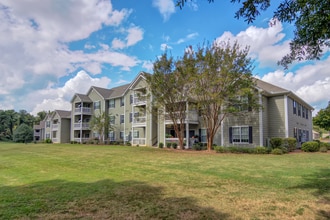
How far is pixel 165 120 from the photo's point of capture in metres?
27.4

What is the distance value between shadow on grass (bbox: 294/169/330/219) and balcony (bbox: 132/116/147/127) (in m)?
23.7

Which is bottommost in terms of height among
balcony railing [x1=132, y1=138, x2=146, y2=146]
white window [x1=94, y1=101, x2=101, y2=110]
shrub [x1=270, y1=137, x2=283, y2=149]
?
balcony railing [x1=132, y1=138, x2=146, y2=146]

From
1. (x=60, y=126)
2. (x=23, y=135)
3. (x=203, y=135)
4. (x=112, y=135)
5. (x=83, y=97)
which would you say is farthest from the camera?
(x=23, y=135)

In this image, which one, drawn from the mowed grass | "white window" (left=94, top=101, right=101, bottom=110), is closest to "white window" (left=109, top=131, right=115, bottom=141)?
"white window" (left=94, top=101, right=101, bottom=110)

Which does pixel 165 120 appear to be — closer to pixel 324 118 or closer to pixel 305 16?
pixel 305 16

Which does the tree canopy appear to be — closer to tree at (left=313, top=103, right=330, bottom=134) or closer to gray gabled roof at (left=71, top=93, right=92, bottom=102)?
gray gabled roof at (left=71, top=93, right=92, bottom=102)

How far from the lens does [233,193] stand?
6.55 metres

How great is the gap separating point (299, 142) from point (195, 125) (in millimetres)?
11497

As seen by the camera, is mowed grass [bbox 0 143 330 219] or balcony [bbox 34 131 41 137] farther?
balcony [bbox 34 131 41 137]

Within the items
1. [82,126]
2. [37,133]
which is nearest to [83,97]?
[82,126]

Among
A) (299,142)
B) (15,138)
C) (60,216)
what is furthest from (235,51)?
(15,138)

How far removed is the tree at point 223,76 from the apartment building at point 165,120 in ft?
6.73

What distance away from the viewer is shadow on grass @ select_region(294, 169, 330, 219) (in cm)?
513

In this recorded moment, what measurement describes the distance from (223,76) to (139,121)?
16.0m
